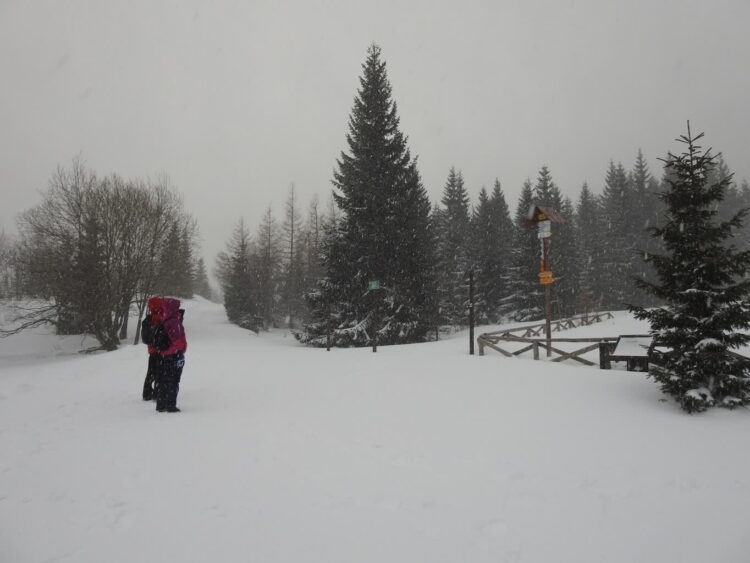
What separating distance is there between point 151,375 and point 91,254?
15.4m

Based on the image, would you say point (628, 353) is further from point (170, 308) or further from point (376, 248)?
point (376, 248)

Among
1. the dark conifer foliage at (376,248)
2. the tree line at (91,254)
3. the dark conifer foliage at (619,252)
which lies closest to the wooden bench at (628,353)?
the dark conifer foliage at (376,248)

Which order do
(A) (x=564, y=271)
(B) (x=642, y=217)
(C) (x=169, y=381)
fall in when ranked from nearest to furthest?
(C) (x=169, y=381) → (A) (x=564, y=271) → (B) (x=642, y=217)

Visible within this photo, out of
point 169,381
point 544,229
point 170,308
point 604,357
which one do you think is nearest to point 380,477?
point 169,381

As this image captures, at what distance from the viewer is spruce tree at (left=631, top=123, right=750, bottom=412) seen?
6.14 m

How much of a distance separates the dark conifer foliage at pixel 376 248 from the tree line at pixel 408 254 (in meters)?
0.06

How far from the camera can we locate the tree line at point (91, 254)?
18.8 meters

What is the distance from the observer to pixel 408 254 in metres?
21.4

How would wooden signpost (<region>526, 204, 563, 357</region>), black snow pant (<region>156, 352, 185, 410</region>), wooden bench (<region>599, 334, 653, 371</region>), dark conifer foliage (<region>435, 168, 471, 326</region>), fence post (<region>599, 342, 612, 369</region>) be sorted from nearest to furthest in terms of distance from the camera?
black snow pant (<region>156, 352, 185, 410</region>) < wooden bench (<region>599, 334, 653, 371</region>) < fence post (<region>599, 342, 612, 369</region>) < wooden signpost (<region>526, 204, 563, 357</region>) < dark conifer foliage (<region>435, 168, 471, 326</region>)

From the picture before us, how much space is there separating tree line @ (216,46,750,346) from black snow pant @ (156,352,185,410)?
8.11 m

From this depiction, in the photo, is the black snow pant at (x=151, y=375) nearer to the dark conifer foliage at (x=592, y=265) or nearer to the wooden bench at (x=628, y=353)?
the wooden bench at (x=628, y=353)

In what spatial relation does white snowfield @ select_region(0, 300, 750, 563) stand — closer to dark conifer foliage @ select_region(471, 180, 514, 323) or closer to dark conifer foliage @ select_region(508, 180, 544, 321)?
dark conifer foliage @ select_region(508, 180, 544, 321)

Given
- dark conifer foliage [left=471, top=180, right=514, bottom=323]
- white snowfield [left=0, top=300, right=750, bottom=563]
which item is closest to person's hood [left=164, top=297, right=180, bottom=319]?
white snowfield [left=0, top=300, right=750, bottom=563]

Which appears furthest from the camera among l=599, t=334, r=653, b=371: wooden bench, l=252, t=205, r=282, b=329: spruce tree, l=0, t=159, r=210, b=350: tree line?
l=252, t=205, r=282, b=329: spruce tree
